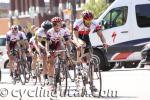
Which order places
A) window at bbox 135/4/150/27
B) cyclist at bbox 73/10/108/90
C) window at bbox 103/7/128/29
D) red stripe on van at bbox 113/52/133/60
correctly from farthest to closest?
window at bbox 135/4/150/27
window at bbox 103/7/128/29
red stripe on van at bbox 113/52/133/60
cyclist at bbox 73/10/108/90

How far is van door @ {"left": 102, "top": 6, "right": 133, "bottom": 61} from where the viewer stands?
23.9 meters

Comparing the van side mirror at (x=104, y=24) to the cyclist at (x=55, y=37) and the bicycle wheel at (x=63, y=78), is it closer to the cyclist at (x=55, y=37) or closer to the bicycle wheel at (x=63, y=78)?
the cyclist at (x=55, y=37)

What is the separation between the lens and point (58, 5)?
246 ft

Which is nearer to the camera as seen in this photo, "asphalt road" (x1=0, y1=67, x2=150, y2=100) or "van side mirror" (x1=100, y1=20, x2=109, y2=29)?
"asphalt road" (x1=0, y1=67, x2=150, y2=100)

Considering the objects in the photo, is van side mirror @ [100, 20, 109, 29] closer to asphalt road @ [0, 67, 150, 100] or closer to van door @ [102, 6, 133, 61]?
van door @ [102, 6, 133, 61]

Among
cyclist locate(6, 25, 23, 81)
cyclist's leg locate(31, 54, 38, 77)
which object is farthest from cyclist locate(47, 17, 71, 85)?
cyclist's leg locate(31, 54, 38, 77)

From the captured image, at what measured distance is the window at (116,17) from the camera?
23.9m

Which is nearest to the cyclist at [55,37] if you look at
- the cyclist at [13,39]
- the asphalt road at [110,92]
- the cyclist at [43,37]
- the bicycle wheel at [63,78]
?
the bicycle wheel at [63,78]

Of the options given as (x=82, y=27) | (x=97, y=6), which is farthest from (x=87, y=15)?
(x=97, y=6)

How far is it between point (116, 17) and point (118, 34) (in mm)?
681

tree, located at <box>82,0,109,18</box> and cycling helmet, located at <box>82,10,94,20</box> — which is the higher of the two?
tree, located at <box>82,0,109,18</box>

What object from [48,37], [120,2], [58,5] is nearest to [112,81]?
[48,37]

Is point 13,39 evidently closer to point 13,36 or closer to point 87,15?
point 13,36

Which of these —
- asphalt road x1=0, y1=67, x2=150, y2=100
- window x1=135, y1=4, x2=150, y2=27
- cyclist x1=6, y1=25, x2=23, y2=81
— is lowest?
asphalt road x1=0, y1=67, x2=150, y2=100
